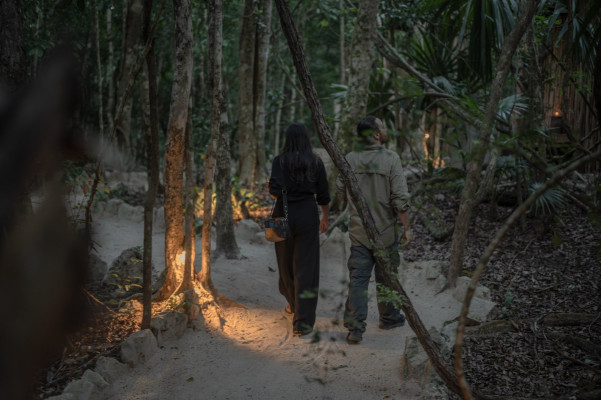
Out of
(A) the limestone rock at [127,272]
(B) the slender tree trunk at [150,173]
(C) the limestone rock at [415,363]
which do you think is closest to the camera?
(C) the limestone rock at [415,363]

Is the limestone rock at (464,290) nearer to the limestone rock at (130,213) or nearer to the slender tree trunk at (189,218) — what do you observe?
the slender tree trunk at (189,218)

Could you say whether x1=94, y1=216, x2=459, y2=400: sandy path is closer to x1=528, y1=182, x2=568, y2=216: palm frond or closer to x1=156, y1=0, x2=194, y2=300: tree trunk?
x1=156, y1=0, x2=194, y2=300: tree trunk

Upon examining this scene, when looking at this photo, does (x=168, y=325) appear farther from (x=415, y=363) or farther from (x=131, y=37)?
(x=131, y=37)

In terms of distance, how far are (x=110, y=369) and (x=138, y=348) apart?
0.30 m

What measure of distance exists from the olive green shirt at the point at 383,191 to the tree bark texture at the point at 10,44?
3084 millimetres

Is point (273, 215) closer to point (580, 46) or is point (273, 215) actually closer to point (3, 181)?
point (3, 181)

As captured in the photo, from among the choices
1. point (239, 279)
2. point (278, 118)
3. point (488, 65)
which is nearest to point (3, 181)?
point (239, 279)

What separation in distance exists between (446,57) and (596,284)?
5338 mm

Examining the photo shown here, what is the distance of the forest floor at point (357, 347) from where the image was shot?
3.54 m

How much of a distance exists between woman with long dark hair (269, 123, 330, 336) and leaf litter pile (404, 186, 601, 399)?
145cm

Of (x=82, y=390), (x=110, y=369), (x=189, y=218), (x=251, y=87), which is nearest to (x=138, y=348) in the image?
(x=110, y=369)

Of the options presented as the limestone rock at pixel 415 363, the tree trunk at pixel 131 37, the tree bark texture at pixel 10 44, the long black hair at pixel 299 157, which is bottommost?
the limestone rock at pixel 415 363

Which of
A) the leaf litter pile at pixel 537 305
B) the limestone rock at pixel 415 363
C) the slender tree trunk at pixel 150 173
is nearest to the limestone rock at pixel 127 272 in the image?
the slender tree trunk at pixel 150 173

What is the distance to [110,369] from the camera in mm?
3699
